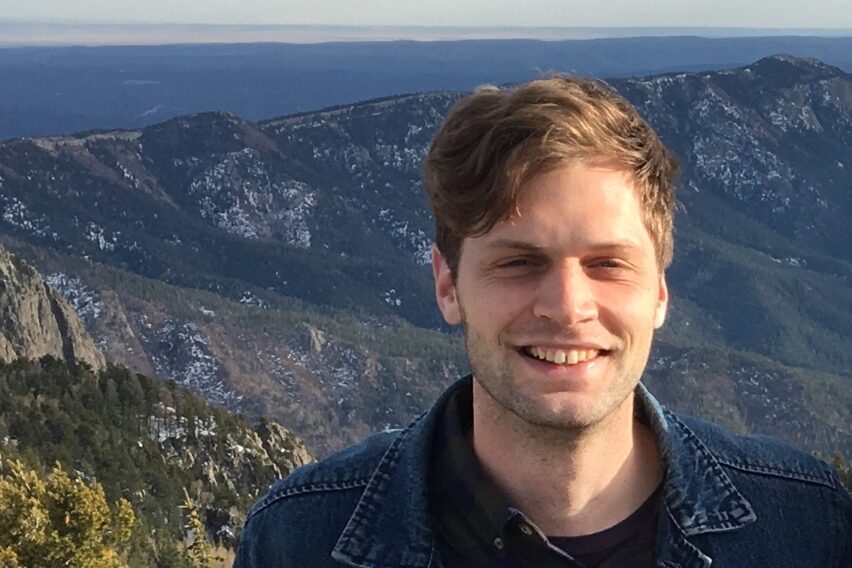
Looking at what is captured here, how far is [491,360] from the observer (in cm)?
772

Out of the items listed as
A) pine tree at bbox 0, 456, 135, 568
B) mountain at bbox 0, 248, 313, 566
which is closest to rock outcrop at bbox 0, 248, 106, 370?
mountain at bbox 0, 248, 313, 566

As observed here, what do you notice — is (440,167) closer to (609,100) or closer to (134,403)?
(609,100)

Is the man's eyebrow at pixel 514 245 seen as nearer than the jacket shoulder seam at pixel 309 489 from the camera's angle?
Yes

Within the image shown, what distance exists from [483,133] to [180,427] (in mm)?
99303

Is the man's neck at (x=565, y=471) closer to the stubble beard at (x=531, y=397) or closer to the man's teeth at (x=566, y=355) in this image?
the stubble beard at (x=531, y=397)

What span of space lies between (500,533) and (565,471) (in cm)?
62

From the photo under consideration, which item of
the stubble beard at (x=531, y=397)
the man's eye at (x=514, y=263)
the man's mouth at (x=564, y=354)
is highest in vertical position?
the man's eye at (x=514, y=263)

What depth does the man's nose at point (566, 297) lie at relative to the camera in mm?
7457

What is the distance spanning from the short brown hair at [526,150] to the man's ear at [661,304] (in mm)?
159

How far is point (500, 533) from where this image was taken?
7625 mm

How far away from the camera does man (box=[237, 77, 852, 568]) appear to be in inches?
295

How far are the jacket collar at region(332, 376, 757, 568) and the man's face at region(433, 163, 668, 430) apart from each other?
2.39ft

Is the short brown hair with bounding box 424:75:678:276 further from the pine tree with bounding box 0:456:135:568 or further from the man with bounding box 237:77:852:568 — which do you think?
the pine tree with bounding box 0:456:135:568

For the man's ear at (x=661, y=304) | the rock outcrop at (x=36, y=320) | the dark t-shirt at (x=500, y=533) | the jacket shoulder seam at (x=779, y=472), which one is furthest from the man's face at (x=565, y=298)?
the rock outcrop at (x=36, y=320)
